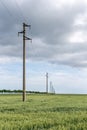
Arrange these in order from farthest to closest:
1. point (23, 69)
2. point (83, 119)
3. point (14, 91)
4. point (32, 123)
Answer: point (14, 91) < point (23, 69) < point (83, 119) < point (32, 123)

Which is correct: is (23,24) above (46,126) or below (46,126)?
above

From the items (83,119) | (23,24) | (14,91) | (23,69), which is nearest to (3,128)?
(83,119)

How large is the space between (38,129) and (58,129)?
85 cm

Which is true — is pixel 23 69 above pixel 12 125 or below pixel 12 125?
above

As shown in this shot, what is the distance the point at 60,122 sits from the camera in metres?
15.3

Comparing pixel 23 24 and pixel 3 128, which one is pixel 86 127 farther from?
pixel 23 24

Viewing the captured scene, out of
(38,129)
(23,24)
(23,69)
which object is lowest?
(38,129)

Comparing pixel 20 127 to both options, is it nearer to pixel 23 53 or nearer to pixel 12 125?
pixel 12 125

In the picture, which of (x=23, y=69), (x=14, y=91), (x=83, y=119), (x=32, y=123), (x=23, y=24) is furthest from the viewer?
(x=14, y=91)

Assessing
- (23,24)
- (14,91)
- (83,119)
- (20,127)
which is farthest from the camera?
(14,91)

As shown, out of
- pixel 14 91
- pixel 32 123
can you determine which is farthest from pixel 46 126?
pixel 14 91

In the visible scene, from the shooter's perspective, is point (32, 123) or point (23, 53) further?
point (23, 53)

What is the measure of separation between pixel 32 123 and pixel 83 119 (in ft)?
8.66

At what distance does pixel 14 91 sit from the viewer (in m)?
136
